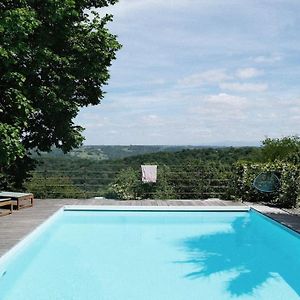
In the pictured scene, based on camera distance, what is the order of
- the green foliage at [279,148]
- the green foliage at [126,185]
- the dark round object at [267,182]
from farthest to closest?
1. the green foliage at [279,148]
2. the green foliage at [126,185]
3. the dark round object at [267,182]

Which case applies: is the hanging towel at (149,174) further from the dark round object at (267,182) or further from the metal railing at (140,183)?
the dark round object at (267,182)

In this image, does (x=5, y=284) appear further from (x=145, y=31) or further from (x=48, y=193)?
(x=145, y=31)

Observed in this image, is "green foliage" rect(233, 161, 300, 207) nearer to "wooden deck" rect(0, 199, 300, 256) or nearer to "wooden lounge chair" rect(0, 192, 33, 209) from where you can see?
"wooden deck" rect(0, 199, 300, 256)

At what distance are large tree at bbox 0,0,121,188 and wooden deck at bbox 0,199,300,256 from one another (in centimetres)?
140

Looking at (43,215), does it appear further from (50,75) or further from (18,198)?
(50,75)

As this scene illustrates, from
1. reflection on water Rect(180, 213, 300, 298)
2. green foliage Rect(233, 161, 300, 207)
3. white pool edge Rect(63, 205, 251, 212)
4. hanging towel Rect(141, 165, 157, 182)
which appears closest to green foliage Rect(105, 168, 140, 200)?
hanging towel Rect(141, 165, 157, 182)

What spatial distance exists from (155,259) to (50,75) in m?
6.63

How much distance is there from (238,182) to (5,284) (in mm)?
9352

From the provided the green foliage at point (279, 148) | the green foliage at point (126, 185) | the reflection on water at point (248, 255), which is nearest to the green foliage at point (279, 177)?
the reflection on water at point (248, 255)

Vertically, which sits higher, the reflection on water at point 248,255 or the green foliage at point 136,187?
the green foliage at point 136,187

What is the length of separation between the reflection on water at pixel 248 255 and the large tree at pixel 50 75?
4976 millimetres

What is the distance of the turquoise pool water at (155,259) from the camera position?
22.9 feet

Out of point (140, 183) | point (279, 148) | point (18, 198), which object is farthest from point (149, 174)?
point (279, 148)

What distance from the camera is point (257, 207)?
44.4 ft
